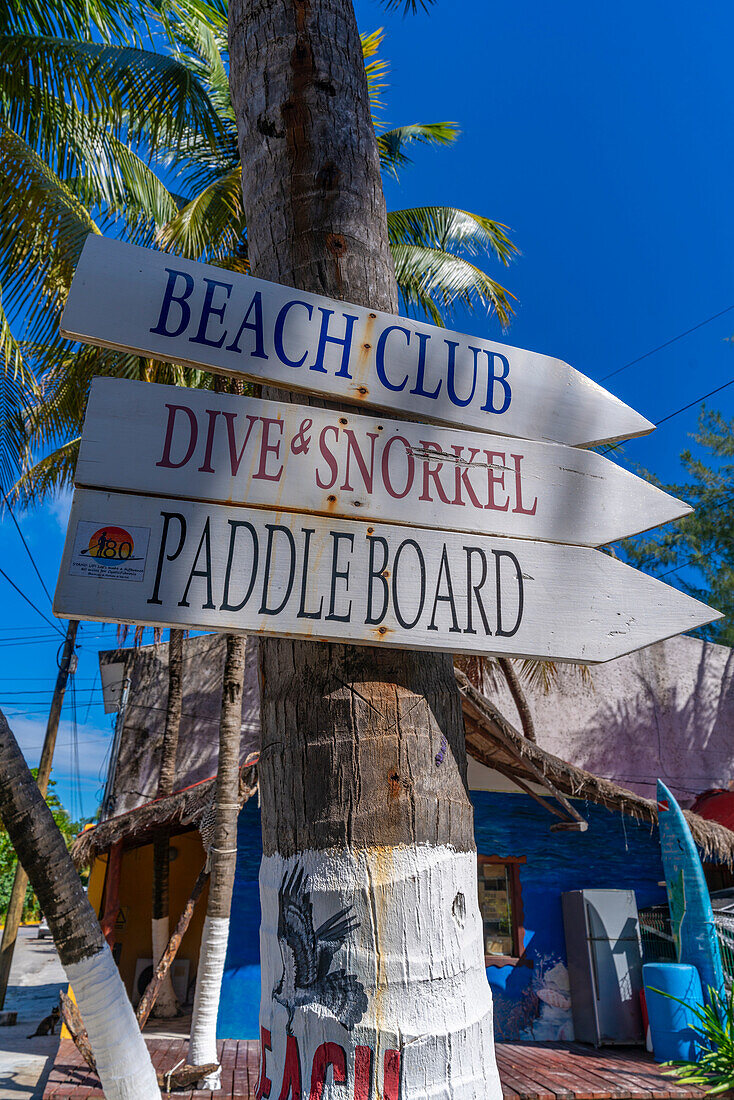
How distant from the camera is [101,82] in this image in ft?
26.3

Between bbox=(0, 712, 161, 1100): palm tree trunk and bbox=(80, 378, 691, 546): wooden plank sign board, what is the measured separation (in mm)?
2513

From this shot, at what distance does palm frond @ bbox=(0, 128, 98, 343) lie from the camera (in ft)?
24.2

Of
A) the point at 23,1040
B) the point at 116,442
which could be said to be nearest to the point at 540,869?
the point at 23,1040

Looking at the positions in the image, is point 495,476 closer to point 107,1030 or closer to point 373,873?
point 373,873

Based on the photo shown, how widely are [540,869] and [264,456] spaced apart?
10725mm

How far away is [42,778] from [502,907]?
781 centimetres

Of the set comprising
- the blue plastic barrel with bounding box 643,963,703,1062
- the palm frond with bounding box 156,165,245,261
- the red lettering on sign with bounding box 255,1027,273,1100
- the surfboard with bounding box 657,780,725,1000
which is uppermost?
the palm frond with bounding box 156,165,245,261

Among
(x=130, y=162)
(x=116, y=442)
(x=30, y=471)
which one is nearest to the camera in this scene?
(x=116, y=442)

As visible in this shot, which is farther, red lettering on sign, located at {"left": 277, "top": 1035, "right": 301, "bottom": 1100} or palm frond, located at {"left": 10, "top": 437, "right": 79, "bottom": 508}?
palm frond, located at {"left": 10, "top": 437, "right": 79, "bottom": 508}

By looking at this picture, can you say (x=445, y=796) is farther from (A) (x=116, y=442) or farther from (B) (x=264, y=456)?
(A) (x=116, y=442)

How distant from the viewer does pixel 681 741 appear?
42.7 feet

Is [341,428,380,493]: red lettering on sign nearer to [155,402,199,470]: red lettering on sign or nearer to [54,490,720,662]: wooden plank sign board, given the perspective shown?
[54,490,720,662]: wooden plank sign board

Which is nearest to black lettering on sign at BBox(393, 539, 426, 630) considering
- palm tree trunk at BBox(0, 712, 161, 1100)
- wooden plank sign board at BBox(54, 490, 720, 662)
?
wooden plank sign board at BBox(54, 490, 720, 662)

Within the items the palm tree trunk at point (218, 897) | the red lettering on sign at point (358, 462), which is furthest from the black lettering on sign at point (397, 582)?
the palm tree trunk at point (218, 897)
